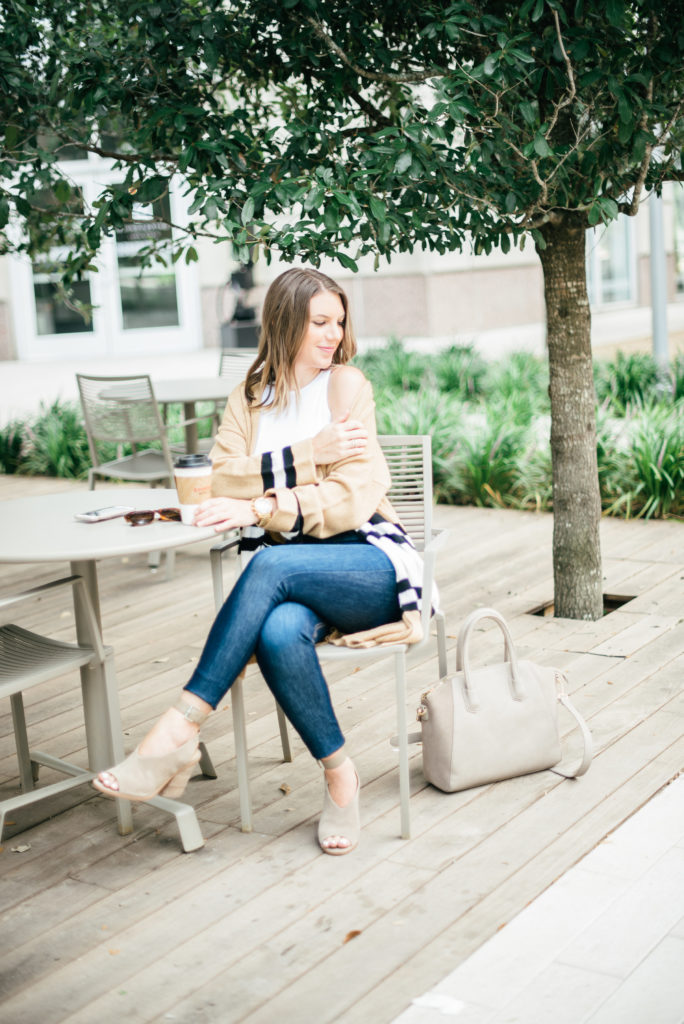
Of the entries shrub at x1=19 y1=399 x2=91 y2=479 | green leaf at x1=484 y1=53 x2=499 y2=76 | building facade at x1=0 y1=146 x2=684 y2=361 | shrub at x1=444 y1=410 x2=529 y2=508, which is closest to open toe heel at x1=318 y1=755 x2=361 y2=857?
green leaf at x1=484 y1=53 x2=499 y2=76

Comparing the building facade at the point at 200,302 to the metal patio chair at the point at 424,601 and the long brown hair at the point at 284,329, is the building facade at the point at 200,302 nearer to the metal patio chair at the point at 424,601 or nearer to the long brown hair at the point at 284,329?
the metal patio chair at the point at 424,601

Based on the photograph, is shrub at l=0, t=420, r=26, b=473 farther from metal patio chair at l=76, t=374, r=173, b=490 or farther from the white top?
the white top

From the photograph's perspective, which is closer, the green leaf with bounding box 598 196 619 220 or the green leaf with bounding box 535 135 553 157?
the green leaf with bounding box 535 135 553 157

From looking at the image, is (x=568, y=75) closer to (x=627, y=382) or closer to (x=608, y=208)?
(x=608, y=208)

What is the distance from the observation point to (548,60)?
3.65 m

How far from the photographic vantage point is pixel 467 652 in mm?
2990

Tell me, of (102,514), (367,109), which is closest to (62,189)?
(367,109)

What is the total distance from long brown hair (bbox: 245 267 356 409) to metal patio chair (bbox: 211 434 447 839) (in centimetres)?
41

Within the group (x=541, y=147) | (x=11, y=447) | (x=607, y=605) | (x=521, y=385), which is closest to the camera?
(x=541, y=147)

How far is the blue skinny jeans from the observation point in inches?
111

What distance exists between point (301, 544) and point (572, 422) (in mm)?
1831

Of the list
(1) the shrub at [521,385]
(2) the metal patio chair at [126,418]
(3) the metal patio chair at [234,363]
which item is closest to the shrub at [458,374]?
(1) the shrub at [521,385]

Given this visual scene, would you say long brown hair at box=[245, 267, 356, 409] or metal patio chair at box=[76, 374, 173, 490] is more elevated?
long brown hair at box=[245, 267, 356, 409]

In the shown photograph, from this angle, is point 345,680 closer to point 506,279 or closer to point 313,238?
point 313,238
